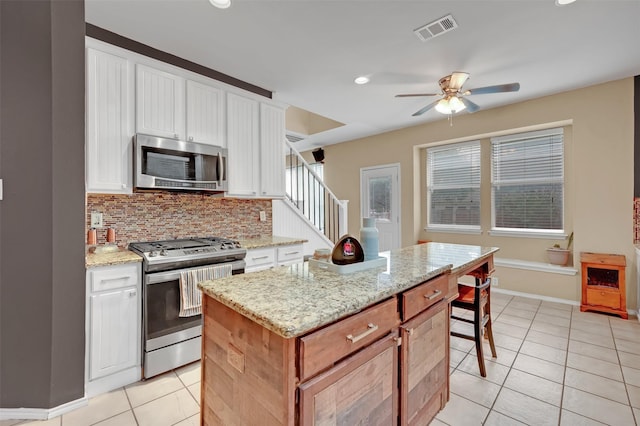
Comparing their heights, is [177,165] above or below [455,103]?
below

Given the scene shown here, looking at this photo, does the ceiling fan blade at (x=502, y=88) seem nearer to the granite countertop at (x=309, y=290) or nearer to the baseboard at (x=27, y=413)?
the granite countertop at (x=309, y=290)

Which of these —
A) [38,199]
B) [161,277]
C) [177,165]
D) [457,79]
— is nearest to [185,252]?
[161,277]

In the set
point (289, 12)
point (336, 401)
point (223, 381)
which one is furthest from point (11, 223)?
point (289, 12)

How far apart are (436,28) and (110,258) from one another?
307cm

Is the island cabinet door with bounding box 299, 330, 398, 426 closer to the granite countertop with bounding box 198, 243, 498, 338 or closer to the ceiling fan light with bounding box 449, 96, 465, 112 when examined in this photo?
the granite countertop with bounding box 198, 243, 498, 338

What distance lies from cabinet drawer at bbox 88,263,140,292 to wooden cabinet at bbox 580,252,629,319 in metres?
4.75

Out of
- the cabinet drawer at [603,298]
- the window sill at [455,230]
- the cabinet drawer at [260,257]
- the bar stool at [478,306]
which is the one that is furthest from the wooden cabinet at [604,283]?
the cabinet drawer at [260,257]

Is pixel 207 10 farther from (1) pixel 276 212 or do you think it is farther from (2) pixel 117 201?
(1) pixel 276 212

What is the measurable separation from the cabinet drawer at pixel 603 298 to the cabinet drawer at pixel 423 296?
3.05 m

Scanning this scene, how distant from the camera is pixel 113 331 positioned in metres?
2.11

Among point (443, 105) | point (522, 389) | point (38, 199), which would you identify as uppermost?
point (443, 105)

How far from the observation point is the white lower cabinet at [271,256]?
2.92 meters

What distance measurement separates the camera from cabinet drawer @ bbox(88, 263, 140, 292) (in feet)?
6.63

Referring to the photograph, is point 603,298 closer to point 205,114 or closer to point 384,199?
point 384,199
